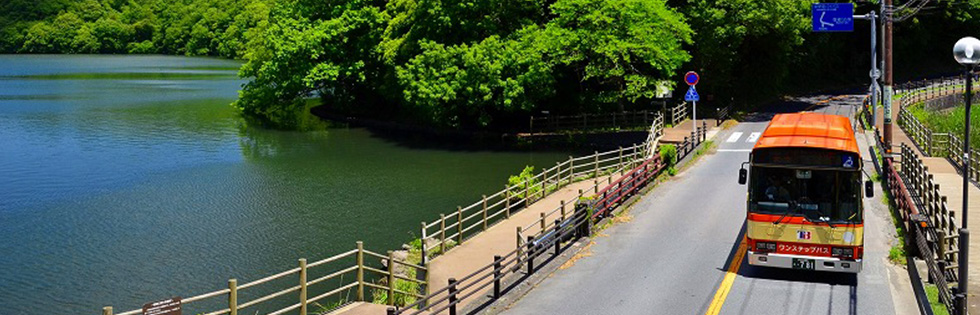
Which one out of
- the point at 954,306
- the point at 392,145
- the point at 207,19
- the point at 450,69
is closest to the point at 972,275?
the point at 954,306

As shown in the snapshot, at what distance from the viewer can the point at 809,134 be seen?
17609 mm

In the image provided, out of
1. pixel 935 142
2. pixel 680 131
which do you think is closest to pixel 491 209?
pixel 680 131

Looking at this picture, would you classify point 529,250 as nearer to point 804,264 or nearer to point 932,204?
point 804,264

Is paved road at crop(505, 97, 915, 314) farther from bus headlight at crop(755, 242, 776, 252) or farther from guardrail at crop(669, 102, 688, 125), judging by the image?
guardrail at crop(669, 102, 688, 125)

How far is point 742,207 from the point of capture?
25.5 meters

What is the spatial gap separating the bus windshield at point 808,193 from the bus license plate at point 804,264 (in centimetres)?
83

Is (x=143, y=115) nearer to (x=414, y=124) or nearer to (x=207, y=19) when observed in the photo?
(x=414, y=124)

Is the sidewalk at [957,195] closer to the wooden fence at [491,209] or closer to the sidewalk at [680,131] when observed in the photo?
the sidewalk at [680,131]

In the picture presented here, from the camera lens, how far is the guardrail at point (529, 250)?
15.2 metres

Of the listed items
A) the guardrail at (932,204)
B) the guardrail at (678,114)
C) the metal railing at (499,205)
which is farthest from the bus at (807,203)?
the guardrail at (678,114)

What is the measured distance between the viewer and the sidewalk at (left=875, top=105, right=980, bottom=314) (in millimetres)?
16614

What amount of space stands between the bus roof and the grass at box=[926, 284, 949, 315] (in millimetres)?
2781

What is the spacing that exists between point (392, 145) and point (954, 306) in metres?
42.2

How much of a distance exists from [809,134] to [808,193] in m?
1.30
